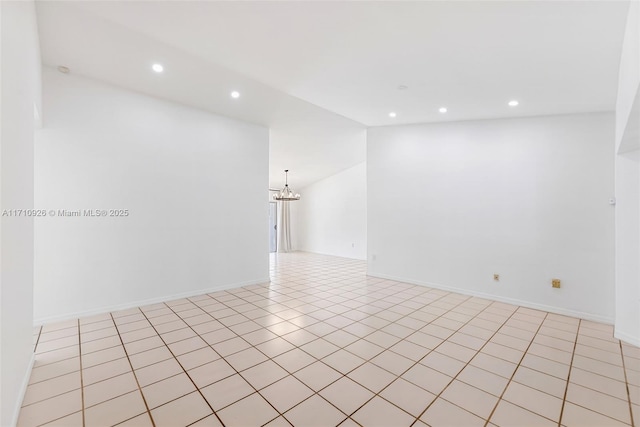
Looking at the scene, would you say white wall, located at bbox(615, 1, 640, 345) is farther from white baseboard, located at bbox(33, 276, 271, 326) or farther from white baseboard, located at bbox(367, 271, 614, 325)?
white baseboard, located at bbox(33, 276, 271, 326)

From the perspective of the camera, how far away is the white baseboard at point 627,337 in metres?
2.81

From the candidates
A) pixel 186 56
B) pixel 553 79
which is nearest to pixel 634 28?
pixel 553 79

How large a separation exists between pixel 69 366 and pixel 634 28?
16.0 ft

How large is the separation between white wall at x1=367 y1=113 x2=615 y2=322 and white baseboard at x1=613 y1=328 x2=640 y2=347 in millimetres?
599

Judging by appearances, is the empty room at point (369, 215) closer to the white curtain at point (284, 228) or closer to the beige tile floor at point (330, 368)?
the beige tile floor at point (330, 368)

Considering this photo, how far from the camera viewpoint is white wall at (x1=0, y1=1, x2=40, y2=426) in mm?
1455

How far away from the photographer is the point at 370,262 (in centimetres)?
Result: 565

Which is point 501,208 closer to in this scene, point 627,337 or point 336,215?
point 627,337

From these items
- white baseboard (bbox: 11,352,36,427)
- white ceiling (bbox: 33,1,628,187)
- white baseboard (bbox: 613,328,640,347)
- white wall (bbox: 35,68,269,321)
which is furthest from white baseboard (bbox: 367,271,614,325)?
white baseboard (bbox: 11,352,36,427)

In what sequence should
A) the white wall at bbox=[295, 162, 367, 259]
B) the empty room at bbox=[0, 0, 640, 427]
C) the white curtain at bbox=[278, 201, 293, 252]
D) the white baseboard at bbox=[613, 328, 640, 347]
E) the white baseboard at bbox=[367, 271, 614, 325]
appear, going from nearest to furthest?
the empty room at bbox=[0, 0, 640, 427], the white baseboard at bbox=[613, 328, 640, 347], the white baseboard at bbox=[367, 271, 614, 325], the white wall at bbox=[295, 162, 367, 259], the white curtain at bbox=[278, 201, 293, 252]

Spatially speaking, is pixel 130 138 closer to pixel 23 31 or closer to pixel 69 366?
pixel 23 31

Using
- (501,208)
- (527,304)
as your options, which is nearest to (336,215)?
(501,208)

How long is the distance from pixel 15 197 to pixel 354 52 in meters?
2.88

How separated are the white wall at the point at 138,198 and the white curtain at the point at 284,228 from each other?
4.89 meters
